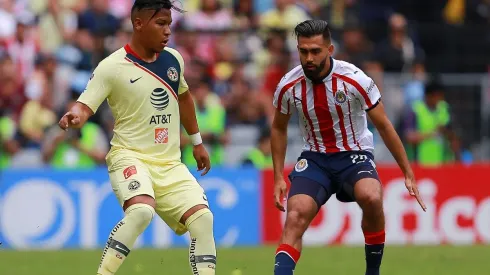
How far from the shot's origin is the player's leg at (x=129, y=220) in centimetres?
873

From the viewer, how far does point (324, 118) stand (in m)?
9.67

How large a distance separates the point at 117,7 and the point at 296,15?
123 inches

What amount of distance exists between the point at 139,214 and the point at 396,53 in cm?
1185

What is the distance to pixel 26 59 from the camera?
1859 centimetres

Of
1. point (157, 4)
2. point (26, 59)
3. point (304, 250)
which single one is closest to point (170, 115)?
point (157, 4)

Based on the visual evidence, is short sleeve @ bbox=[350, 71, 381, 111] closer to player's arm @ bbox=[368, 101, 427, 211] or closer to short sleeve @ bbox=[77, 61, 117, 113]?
player's arm @ bbox=[368, 101, 427, 211]

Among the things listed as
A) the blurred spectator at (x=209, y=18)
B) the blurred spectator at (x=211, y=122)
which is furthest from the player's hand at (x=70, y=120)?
the blurred spectator at (x=209, y=18)

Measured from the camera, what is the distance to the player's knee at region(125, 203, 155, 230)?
8750 millimetres

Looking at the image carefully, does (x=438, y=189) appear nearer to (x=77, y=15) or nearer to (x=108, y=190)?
(x=108, y=190)

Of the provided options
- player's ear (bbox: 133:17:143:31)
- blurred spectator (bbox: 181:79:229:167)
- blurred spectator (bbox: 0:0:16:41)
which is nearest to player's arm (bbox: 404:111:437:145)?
blurred spectator (bbox: 181:79:229:167)

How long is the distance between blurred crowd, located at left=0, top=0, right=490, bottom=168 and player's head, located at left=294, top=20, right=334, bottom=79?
840 cm

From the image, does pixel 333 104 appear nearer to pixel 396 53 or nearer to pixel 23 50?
pixel 23 50

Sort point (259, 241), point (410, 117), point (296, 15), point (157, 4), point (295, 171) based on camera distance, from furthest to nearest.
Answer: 1. point (296, 15)
2. point (410, 117)
3. point (259, 241)
4. point (295, 171)
5. point (157, 4)

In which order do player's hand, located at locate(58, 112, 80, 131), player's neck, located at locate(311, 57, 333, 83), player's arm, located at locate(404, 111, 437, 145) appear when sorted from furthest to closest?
player's arm, located at locate(404, 111, 437, 145) < player's neck, located at locate(311, 57, 333, 83) < player's hand, located at locate(58, 112, 80, 131)
